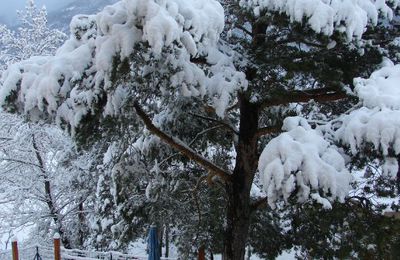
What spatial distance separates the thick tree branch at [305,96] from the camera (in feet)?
24.0

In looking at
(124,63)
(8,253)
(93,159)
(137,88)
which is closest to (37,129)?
(93,159)

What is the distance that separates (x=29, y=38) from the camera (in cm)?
1948

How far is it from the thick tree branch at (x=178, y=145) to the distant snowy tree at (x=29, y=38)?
1206 cm

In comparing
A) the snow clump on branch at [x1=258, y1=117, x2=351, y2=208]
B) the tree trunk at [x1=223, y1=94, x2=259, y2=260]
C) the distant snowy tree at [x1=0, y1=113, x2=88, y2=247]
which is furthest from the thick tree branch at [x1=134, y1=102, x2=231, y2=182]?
the distant snowy tree at [x1=0, y1=113, x2=88, y2=247]

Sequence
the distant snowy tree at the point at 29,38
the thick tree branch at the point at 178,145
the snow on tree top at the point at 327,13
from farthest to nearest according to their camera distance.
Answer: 1. the distant snowy tree at the point at 29,38
2. the thick tree branch at the point at 178,145
3. the snow on tree top at the point at 327,13

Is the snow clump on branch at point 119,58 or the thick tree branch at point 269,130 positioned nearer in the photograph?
the snow clump on branch at point 119,58

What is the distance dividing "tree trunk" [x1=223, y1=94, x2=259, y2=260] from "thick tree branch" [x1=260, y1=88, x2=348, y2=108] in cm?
52

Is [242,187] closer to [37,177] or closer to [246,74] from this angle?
[246,74]

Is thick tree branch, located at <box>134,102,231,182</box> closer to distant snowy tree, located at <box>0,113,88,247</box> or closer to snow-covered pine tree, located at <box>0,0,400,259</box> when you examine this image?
snow-covered pine tree, located at <box>0,0,400,259</box>

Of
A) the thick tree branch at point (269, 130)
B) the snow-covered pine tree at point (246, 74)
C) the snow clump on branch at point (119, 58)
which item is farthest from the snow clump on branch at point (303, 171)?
the thick tree branch at point (269, 130)

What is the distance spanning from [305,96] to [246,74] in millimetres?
1112

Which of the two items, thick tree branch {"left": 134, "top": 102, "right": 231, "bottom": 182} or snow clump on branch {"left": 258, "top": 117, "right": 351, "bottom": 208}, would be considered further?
thick tree branch {"left": 134, "top": 102, "right": 231, "bottom": 182}

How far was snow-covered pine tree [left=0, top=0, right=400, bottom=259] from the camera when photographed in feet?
17.2

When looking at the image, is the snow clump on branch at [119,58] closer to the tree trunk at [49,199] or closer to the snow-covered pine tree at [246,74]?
the snow-covered pine tree at [246,74]
